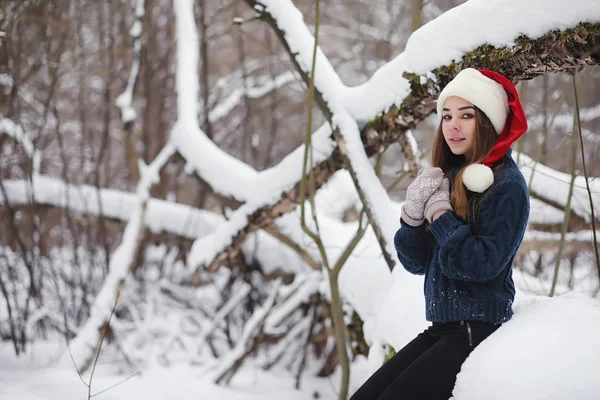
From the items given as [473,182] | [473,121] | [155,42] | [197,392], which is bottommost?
[197,392]

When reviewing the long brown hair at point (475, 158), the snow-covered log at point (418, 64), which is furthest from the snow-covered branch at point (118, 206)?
the long brown hair at point (475, 158)

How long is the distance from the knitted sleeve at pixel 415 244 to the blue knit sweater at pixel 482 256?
77 mm

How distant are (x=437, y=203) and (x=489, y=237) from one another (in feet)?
0.63

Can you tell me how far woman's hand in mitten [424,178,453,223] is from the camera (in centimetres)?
149

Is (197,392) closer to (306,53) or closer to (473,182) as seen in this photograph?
(306,53)

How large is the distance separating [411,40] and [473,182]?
3.48 ft

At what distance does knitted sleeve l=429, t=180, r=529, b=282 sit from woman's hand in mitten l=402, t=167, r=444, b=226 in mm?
128

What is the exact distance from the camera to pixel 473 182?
143 centimetres

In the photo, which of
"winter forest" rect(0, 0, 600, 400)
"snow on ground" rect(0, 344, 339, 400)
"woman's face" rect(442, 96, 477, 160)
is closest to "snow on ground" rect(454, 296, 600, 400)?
"winter forest" rect(0, 0, 600, 400)

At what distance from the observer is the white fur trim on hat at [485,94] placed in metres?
1.52

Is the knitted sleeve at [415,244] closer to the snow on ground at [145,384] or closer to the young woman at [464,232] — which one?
the young woman at [464,232]

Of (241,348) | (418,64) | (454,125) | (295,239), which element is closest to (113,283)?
(241,348)

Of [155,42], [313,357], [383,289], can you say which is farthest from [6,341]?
[155,42]

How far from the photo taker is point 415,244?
1665mm
